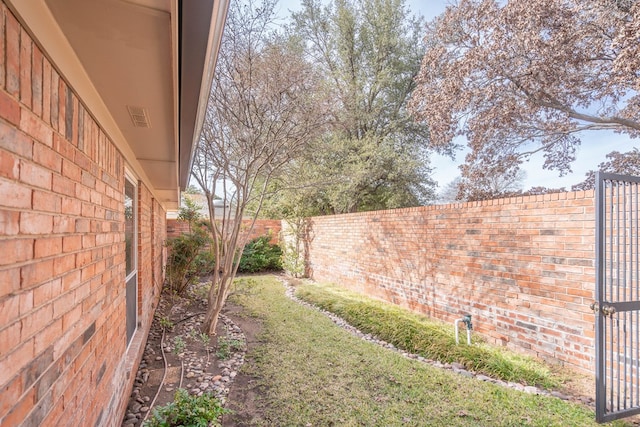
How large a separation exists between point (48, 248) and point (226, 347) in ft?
12.3

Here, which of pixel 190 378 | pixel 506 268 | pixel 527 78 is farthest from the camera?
pixel 527 78

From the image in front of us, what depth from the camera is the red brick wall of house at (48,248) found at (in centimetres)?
94

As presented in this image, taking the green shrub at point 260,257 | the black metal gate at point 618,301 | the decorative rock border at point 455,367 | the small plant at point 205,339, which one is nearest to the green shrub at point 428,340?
the decorative rock border at point 455,367

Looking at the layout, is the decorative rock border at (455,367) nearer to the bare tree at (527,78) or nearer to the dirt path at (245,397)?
the dirt path at (245,397)

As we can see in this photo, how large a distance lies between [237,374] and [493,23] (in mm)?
7966

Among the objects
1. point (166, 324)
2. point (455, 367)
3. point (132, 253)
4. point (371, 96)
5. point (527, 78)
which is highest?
point (371, 96)

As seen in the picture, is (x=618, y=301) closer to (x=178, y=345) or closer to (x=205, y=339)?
(x=205, y=339)

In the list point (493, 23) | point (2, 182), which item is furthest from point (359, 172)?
point (2, 182)

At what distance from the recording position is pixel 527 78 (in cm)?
673

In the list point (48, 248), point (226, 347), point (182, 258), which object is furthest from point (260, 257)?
point (48, 248)

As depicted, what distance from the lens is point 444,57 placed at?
7.80m

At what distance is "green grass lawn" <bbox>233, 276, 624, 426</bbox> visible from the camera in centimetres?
290

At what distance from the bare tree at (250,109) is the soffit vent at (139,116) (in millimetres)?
2504

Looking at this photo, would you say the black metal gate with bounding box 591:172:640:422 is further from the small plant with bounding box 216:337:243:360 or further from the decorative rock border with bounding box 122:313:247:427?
the small plant with bounding box 216:337:243:360
